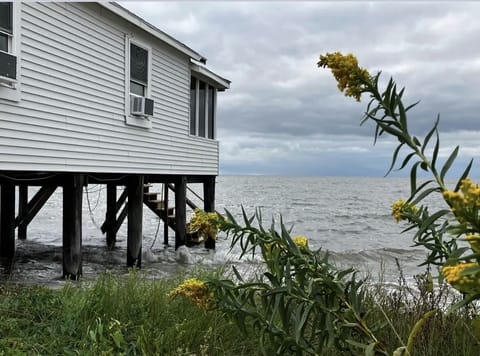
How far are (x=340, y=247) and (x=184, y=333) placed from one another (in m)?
16.2

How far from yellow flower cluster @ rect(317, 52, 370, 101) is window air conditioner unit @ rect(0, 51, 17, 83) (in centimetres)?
606

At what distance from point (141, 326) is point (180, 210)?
37.4 ft

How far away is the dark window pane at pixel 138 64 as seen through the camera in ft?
34.4

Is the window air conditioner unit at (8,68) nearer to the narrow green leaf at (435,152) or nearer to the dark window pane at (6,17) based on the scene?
the dark window pane at (6,17)

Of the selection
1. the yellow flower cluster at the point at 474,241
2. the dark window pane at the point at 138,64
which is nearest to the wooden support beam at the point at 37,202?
the dark window pane at the point at 138,64

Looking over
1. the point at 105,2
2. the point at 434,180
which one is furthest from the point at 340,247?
the point at 434,180

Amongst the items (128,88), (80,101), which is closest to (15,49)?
(80,101)

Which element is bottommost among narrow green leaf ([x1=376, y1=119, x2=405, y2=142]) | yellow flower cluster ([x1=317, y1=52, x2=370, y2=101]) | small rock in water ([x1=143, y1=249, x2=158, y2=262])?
small rock in water ([x1=143, y1=249, x2=158, y2=262])

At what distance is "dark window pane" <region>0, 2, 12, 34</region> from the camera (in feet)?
22.6

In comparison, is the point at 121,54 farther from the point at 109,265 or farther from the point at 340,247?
the point at 340,247

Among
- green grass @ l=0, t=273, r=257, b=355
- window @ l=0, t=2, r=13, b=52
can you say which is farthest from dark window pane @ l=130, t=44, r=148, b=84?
green grass @ l=0, t=273, r=257, b=355

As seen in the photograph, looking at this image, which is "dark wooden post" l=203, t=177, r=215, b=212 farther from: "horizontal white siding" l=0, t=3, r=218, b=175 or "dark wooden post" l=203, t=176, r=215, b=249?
"horizontal white siding" l=0, t=3, r=218, b=175

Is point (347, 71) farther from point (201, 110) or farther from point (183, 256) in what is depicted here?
point (201, 110)

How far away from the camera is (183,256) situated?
543 inches
